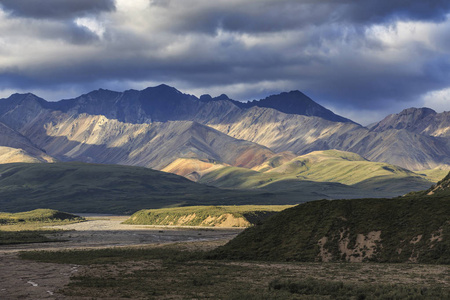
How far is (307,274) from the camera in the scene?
6175 cm

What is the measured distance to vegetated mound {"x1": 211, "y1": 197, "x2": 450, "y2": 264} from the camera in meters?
72.4

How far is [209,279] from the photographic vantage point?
5894 centimetres

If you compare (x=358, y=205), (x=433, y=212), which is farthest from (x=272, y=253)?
(x=433, y=212)

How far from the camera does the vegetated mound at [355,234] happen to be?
72.4 m

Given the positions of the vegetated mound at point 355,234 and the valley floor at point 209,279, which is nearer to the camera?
the valley floor at point 209,279

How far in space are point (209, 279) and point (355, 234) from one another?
94.7 ft

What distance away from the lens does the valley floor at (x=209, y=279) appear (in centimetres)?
4938

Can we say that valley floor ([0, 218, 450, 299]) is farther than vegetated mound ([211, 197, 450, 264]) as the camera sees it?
No

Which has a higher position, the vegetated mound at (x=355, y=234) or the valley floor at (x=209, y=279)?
the vegetated mound at (x=355, y=234)

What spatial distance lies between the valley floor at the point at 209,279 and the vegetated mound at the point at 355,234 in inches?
219

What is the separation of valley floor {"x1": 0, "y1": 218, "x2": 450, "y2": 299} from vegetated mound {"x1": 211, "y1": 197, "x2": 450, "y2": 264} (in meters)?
5.55

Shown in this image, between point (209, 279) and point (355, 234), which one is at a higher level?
point (355, 234)

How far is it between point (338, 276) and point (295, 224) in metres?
26.9

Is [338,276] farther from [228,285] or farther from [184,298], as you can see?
[184,298]
